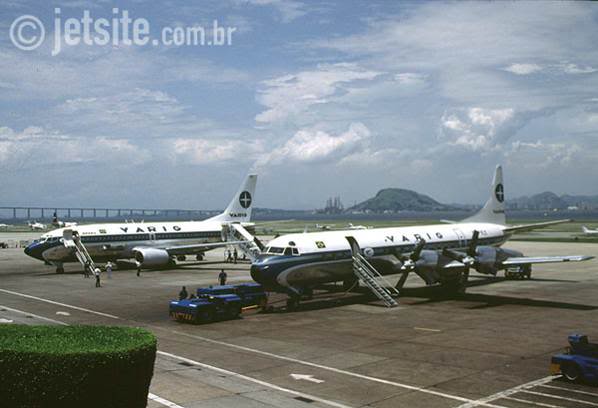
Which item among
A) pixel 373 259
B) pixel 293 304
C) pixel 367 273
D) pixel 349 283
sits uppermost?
pixel 373 259

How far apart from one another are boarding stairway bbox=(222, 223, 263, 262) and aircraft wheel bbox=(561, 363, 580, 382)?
44.2 m

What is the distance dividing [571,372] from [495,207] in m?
37.0

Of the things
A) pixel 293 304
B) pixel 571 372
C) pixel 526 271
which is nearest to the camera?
pixel 571 372

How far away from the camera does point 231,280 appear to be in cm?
5478

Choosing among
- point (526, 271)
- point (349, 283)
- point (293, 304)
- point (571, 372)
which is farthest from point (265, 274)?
point (526, 271)

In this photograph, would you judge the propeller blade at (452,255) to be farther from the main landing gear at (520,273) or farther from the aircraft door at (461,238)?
the main landing gear at (520,273)

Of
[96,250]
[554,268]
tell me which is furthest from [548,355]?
[96,250]

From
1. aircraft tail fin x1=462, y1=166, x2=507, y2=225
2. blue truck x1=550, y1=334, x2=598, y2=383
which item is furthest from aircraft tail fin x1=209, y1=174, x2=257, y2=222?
blue truck x1=550, y1=334, x2=598, y2=383

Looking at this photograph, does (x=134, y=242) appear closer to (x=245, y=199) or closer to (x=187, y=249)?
(x=187, y=249)

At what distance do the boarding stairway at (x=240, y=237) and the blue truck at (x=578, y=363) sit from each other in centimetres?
Result: 4385

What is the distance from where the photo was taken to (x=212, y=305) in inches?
1379

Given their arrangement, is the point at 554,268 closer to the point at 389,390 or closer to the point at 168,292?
the point at 168,292

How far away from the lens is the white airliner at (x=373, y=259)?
127 ft

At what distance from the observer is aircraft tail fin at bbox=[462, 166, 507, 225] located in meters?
57.4
